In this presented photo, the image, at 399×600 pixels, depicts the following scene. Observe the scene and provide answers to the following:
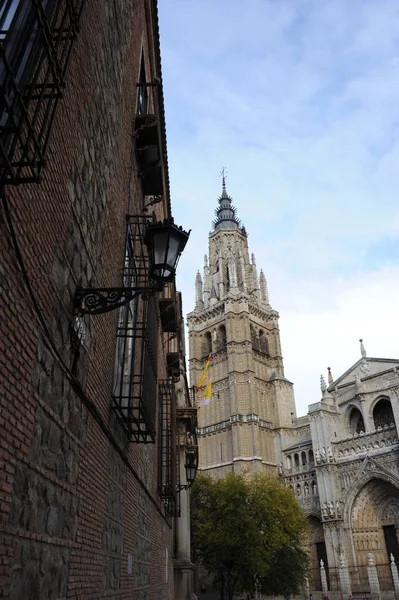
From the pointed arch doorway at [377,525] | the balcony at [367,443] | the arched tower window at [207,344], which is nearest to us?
the pointed arch doorway at [377,525]

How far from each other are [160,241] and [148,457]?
6.30 m

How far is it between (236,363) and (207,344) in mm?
7920

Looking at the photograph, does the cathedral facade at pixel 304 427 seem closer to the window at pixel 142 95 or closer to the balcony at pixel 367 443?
the balcony at pixel 367 443

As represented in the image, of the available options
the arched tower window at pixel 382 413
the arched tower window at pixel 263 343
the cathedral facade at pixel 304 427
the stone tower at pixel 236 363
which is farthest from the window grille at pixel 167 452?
the arched tower window at pixel 263 343

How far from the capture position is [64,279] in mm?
4141

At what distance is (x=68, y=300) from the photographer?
4.25 m

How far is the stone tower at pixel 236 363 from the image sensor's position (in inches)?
1960

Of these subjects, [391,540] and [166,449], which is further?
[391,540]

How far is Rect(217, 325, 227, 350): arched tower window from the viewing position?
57.8 meters

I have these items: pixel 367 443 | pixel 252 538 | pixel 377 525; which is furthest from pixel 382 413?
pixel 252 538

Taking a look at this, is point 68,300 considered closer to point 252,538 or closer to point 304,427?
point 252,538

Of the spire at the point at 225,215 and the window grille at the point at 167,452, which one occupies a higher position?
the spire at the point at 225,215

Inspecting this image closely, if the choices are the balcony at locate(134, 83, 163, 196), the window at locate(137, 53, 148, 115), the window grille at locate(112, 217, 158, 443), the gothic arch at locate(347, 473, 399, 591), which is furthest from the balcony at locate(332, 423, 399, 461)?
the window grille at locate(112, 217, 158, 443)

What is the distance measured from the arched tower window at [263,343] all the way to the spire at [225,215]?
18209 mm
